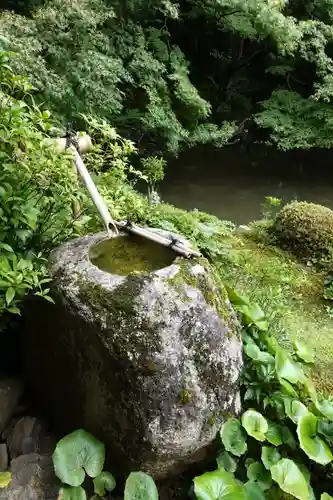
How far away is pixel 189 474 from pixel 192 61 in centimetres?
1037

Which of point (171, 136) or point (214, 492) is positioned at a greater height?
point (214, 492)

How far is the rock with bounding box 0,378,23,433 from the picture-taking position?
2.40 m

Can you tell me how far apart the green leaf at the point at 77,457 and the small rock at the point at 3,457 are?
0.36 m

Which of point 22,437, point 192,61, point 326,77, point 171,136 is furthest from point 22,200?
point 192,61

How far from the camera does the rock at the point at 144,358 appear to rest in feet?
6.82

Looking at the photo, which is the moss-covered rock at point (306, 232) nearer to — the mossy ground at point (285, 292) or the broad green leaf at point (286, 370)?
the mossy ground at point (285, 292)

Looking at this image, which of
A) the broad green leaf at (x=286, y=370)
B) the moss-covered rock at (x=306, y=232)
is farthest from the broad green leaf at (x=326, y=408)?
the moss-covered rock at (x=306, y=232)

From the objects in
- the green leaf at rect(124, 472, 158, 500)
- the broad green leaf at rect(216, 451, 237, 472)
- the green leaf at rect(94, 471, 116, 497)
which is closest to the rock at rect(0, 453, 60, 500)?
the green leaf at rect(94, 471, 116, 497)

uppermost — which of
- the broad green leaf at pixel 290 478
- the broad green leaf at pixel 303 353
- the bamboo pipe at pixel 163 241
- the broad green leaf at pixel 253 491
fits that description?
the bamboo pipe at pixel 163 241

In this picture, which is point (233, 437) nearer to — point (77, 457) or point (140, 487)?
point (140, 487)

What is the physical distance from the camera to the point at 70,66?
6.51 meters

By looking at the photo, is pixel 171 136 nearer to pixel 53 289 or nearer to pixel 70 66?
pixel 70 66

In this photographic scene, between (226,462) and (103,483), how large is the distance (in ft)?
1.82

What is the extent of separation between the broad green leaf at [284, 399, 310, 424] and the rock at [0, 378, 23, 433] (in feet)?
4.33
